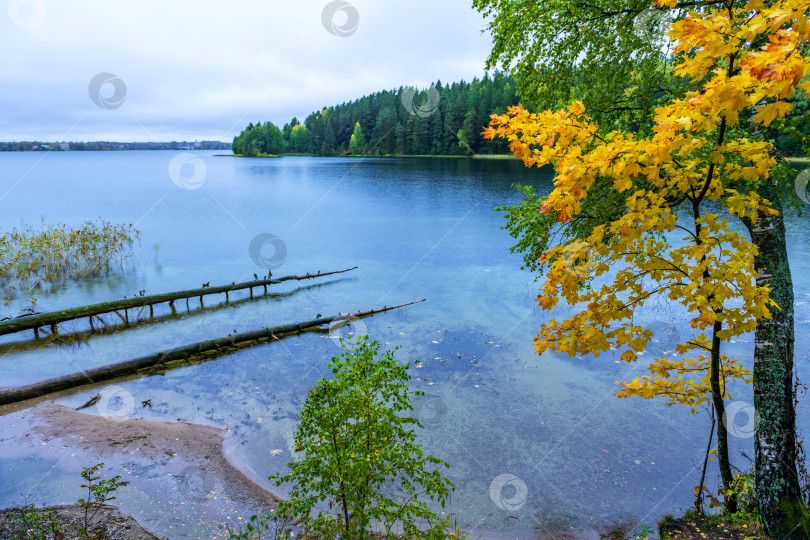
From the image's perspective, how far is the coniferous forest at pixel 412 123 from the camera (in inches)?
4619

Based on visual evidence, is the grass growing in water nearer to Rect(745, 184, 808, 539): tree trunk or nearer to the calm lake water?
the calm lake water

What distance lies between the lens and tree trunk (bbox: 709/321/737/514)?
224 inches

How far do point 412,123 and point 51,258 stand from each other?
399ft

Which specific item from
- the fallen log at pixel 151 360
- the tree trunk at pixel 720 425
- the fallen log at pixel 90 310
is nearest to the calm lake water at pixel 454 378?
the fallen log at pixel 151 360

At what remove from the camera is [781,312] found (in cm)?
639

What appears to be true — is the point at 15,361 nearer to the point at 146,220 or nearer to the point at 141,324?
the point at 141,324

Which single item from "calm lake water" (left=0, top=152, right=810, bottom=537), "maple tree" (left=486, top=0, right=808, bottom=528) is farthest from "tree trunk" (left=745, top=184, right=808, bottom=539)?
"calm lake water" (left=0, top=152, right=810, bottom=537)

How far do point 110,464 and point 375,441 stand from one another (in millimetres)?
6744

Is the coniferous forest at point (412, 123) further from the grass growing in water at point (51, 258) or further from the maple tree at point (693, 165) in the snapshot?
the maple tree at point (693, 165)

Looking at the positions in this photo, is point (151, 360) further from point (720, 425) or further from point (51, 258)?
point (51, 258)

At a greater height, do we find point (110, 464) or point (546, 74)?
point (546, 74)

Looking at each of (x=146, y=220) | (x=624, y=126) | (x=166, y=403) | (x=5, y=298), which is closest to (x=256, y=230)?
(x=146, y=220)

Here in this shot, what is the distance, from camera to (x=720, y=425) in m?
6.03

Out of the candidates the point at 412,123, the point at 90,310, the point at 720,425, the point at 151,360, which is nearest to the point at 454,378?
the point at 720,425
